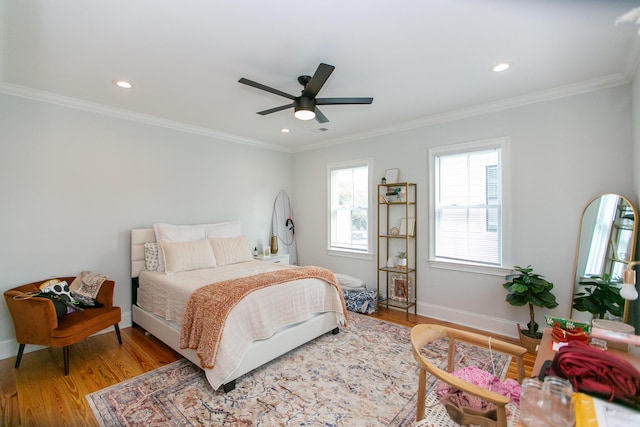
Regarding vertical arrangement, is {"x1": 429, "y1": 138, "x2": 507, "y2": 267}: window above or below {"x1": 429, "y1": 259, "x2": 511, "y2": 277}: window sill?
above

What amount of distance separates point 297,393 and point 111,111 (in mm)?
3641

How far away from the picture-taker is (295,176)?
5543mm

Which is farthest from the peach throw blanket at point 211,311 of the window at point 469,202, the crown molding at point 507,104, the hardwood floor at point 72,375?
the crown molding at point 507,104

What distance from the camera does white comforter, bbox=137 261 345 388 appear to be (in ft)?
7.38

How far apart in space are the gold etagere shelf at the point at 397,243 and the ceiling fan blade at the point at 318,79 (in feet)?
6.51

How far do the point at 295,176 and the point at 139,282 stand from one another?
121 inches

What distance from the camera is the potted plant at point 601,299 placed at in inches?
95.3

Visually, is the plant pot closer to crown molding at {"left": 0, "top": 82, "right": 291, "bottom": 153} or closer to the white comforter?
the white comforter

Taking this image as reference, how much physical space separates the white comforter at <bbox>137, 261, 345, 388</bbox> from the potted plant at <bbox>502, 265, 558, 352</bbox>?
1.78 m

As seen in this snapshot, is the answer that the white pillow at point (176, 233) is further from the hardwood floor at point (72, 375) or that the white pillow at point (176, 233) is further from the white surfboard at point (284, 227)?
the white surfboard at point (284, 227)

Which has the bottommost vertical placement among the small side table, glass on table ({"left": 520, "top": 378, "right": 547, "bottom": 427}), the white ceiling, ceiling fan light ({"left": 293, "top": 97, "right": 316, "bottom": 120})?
the small side table

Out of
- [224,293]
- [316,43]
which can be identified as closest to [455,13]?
[316,43]

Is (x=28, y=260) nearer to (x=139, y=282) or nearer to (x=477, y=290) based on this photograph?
(x=139, y=282)

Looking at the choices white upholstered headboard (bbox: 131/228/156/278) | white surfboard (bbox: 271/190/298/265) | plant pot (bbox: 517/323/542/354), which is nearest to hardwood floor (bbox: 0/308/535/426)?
plant pot (bbox: 517/323/542/354)
